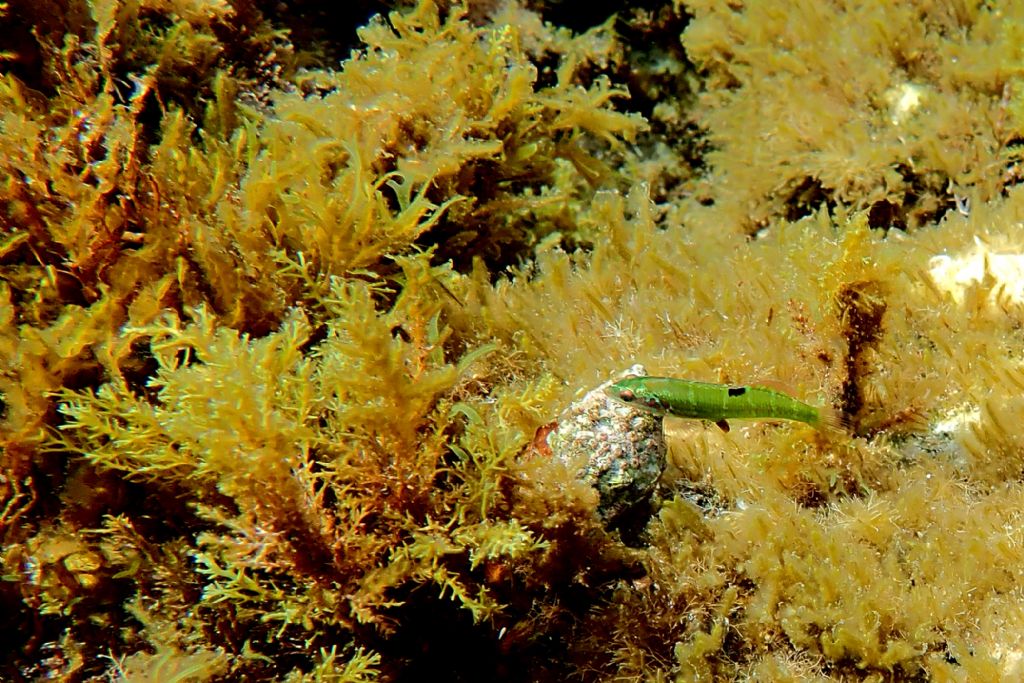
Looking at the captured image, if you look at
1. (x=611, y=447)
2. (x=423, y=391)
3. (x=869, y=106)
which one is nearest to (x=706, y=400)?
(x=611, y=447)

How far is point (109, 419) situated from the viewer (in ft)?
7.88

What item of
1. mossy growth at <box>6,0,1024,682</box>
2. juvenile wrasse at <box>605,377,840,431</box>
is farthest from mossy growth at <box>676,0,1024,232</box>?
juvenile wrasse at <box>605,377,840,431</box>

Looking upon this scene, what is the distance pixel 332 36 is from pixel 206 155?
4.44 ft

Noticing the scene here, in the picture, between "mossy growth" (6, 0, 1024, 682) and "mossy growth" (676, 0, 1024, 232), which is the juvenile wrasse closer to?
"mossy growth" (6, 0, 1024, 682)

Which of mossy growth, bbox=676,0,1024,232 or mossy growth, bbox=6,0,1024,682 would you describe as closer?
mossy growth, bbox=6,0,1024,682

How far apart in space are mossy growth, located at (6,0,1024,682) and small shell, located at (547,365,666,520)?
0.12 m

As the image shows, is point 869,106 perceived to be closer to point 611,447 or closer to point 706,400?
point 706,400

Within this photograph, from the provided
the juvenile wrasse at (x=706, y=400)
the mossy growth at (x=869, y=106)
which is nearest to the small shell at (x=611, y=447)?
the juvenile wrasse at (x=706, y=400)

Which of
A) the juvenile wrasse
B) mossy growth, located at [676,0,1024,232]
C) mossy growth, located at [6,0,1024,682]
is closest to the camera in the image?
mossy growth, located at [6,0,1024,682]

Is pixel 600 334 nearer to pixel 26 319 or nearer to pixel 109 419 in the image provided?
pixel 109 419

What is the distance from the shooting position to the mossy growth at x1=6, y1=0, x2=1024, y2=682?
2.28m

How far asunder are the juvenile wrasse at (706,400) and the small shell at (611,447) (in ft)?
0.28

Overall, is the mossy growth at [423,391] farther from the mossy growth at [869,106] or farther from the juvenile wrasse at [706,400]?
the juvenile wrasse at [706,400]

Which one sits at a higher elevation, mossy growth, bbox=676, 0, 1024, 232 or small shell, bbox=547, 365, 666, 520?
mossy growth, bbox=676, 0, 1024, 232
